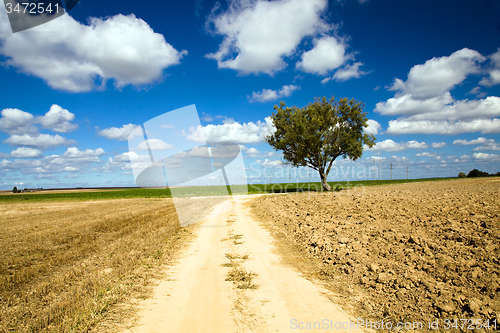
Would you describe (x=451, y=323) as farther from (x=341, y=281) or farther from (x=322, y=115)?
(x=322, y=115)

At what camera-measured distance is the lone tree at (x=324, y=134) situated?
36344 millimetres

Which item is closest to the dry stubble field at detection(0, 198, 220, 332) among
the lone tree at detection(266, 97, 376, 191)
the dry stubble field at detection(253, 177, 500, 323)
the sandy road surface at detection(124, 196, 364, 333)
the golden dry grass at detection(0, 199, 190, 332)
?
the golden dry grass at detection(0, 199, 190, 332)

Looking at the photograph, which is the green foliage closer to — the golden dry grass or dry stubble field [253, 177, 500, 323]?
dry stubble field [253, 177, 500, 323]

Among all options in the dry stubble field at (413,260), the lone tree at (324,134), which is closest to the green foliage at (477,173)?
the lone tree at (324,134)

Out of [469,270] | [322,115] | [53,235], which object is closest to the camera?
[469,270]

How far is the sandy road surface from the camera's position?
13.2ft

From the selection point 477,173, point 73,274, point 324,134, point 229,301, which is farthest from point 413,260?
point 477,173

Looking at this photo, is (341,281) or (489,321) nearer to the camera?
(489,321)

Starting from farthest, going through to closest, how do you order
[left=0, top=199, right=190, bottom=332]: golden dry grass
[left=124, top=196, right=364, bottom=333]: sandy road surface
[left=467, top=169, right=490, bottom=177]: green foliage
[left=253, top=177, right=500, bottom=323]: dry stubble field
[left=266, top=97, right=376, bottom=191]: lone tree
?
[left=467, top=169, right=490, bottom=177]: green foliage, [left=266, top=97, right=376, bottom=191]: lone tree, [left=253, top=177, right=500, bottom=323]: dry stubble field, [left=0, top=199, right=190, bottom=332]: golden dry grass, [left=124, top=196, right=364, bottom=333]: sandy road surface

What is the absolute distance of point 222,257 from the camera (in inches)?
311

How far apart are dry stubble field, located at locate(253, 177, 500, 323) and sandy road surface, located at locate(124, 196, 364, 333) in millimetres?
737

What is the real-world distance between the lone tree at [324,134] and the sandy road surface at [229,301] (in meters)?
30.8

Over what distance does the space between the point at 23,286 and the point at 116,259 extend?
6.96 ft

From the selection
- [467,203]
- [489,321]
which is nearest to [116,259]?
[489,321]
